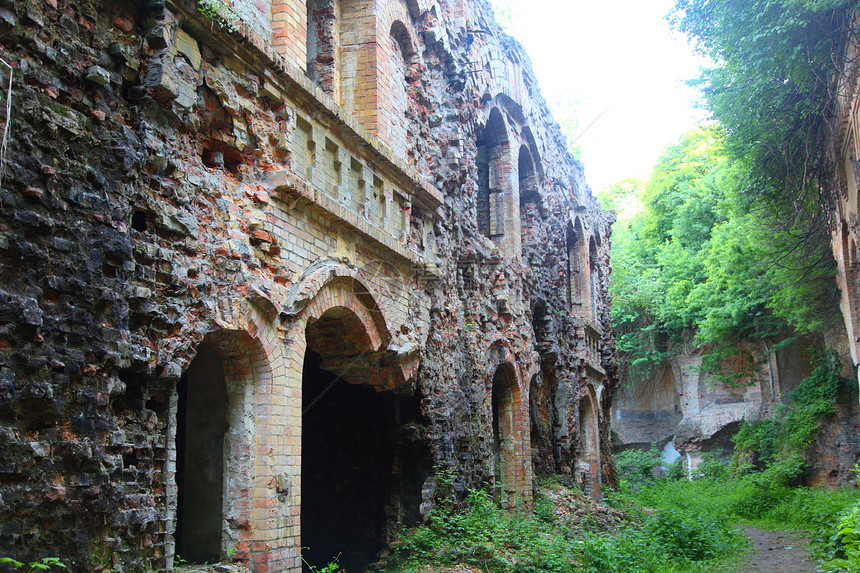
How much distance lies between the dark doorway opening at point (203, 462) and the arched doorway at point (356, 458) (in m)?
1.88

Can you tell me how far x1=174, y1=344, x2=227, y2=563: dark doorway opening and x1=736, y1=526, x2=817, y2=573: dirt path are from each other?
805 centimetres

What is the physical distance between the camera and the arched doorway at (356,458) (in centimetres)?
921

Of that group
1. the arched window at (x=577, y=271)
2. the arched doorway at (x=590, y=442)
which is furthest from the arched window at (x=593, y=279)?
the arched doorway at (x=590, y=442)

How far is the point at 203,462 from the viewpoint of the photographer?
262 inches

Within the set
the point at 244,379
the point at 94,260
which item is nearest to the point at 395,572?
the point at 244,379

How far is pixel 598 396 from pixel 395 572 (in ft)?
40.6

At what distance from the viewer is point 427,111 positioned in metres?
10.4

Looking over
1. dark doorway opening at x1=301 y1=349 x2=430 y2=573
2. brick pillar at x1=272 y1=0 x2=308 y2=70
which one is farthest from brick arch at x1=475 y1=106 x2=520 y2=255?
brick pillar at x1=272 y1=0 x2=308 y2=70

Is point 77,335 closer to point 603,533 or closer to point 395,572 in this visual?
point 395,572

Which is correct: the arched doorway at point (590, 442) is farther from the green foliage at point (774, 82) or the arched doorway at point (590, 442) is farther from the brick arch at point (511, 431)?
the green foliage at point (774, 82)

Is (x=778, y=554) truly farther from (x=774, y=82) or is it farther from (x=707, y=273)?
(x=707, y=273)

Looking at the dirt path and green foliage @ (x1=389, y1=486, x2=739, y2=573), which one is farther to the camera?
the dirt path

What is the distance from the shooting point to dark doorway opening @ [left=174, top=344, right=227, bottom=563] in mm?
6535

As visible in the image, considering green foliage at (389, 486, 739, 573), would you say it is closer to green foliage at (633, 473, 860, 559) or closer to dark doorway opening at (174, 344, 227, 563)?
dark doorway opening at (174, 344, 227, 563)
